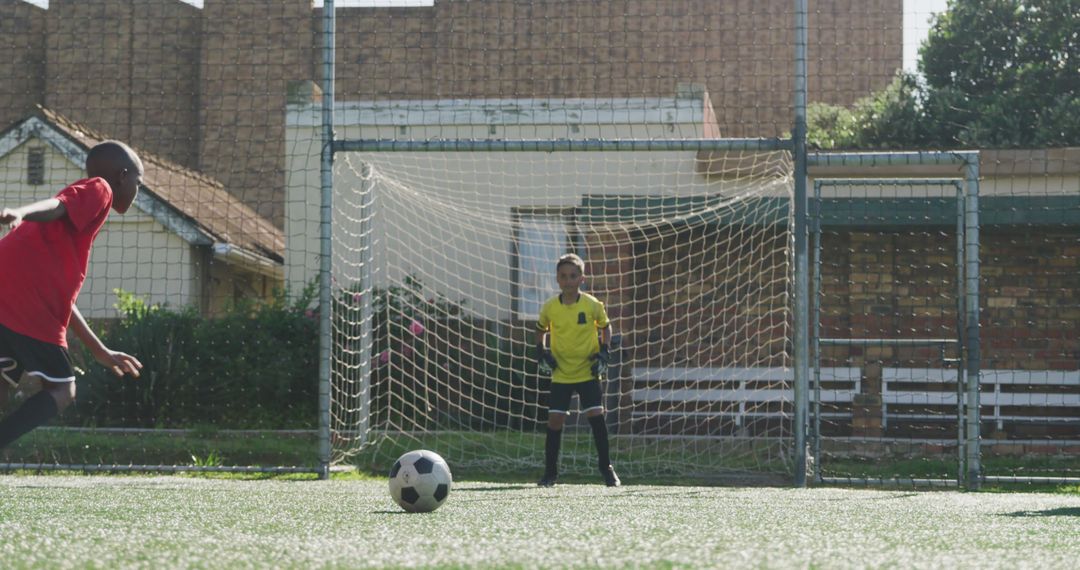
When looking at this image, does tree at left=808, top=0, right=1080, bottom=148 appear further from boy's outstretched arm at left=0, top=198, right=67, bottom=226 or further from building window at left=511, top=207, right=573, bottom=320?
boy's outstretched arm at left=0, top=198, right=67, bottom=226

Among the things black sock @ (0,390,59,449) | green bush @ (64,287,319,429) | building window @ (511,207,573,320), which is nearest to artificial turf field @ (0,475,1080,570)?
black sock @ (0,390,59,449)

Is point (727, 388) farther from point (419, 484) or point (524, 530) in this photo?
point (524, 530)

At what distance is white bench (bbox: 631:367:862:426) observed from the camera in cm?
1089

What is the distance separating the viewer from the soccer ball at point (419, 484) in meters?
4.85

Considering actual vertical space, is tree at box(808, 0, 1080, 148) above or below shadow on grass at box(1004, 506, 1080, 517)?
above

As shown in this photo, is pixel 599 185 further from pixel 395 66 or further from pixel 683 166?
pixel 395 66

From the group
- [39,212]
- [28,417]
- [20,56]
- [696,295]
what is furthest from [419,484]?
[20,56]

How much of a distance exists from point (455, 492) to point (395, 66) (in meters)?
13.8

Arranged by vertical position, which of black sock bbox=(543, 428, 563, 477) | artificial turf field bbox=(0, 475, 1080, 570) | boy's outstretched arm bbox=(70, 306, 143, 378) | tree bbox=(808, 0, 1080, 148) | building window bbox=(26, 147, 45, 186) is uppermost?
tree bbox=(808, 0, 1080, 148)

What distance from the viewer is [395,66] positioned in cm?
1952

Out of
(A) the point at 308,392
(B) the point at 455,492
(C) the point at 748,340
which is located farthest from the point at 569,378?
(A) the point at 308,392

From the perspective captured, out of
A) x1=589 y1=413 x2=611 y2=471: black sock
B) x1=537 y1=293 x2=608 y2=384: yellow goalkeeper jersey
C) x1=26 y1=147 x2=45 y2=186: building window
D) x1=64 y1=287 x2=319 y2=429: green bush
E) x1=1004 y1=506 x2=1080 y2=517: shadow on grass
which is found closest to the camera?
x1=1004 y1=506 x2=1080 y2=517: shadow on grass

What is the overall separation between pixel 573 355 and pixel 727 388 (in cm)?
403

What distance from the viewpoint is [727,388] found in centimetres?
1153
